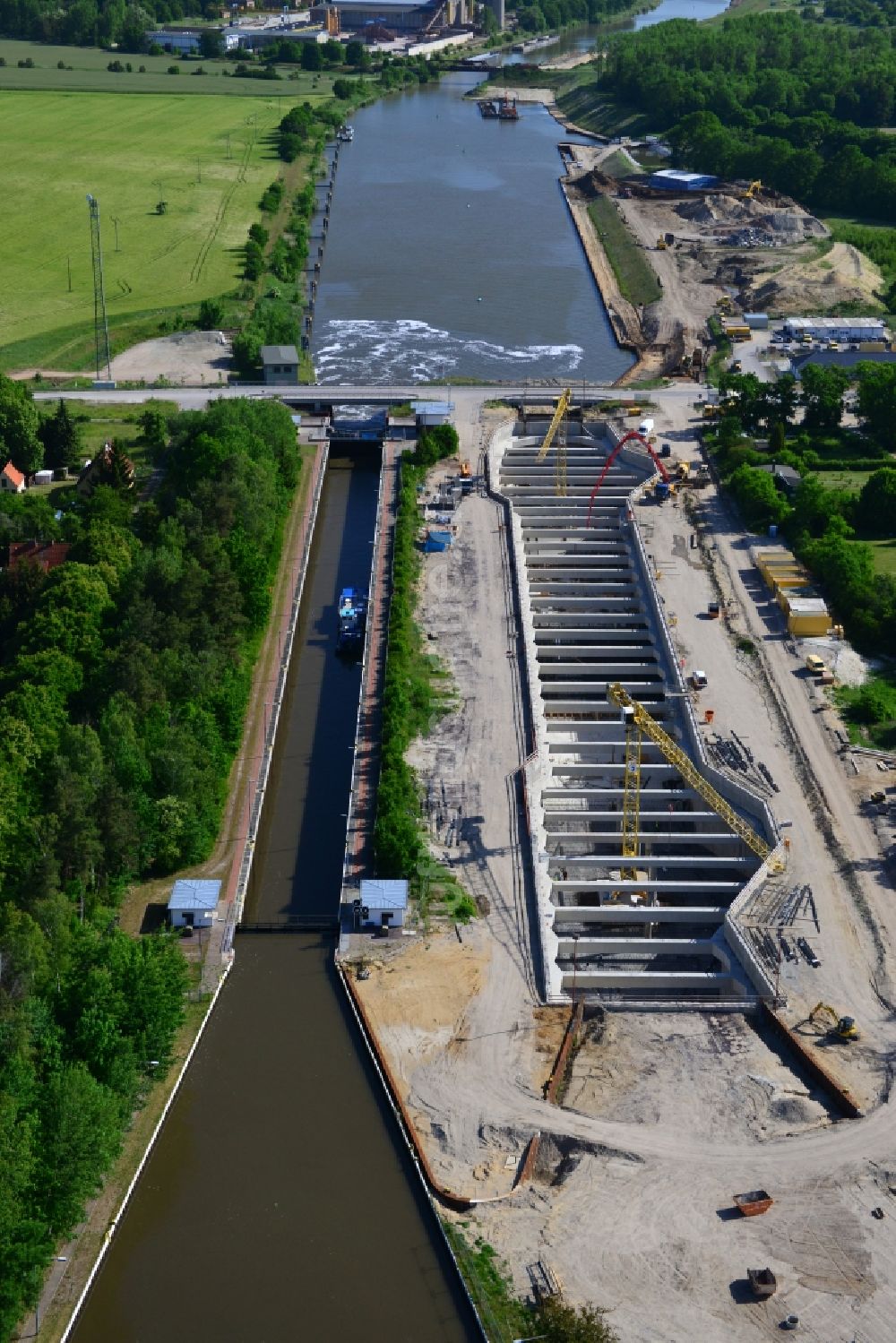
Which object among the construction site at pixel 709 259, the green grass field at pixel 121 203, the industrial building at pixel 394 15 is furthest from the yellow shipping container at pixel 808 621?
the industrial building at pixel 394 15

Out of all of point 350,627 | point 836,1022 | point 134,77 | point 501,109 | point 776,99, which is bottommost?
point 501,109

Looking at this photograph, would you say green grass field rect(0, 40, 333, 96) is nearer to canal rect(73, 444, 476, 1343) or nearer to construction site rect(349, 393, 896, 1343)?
construction site rect(349, 393, 896, 1343)

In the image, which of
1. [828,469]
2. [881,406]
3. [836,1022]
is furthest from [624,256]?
[836,1022]

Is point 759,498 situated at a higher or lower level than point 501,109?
higher

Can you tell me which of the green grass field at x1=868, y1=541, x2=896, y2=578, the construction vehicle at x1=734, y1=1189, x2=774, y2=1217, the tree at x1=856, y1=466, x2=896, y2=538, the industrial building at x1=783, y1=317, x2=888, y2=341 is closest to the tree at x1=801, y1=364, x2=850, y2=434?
the tree at x1=856, y1=466, x2=896, y2=538

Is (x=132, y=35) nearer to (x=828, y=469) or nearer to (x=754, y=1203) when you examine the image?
(x=828, y=469)

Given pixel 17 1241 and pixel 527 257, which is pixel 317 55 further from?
pixel 17 1241

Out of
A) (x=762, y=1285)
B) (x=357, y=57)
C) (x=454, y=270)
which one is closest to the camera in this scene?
(x=762, y=1285)
